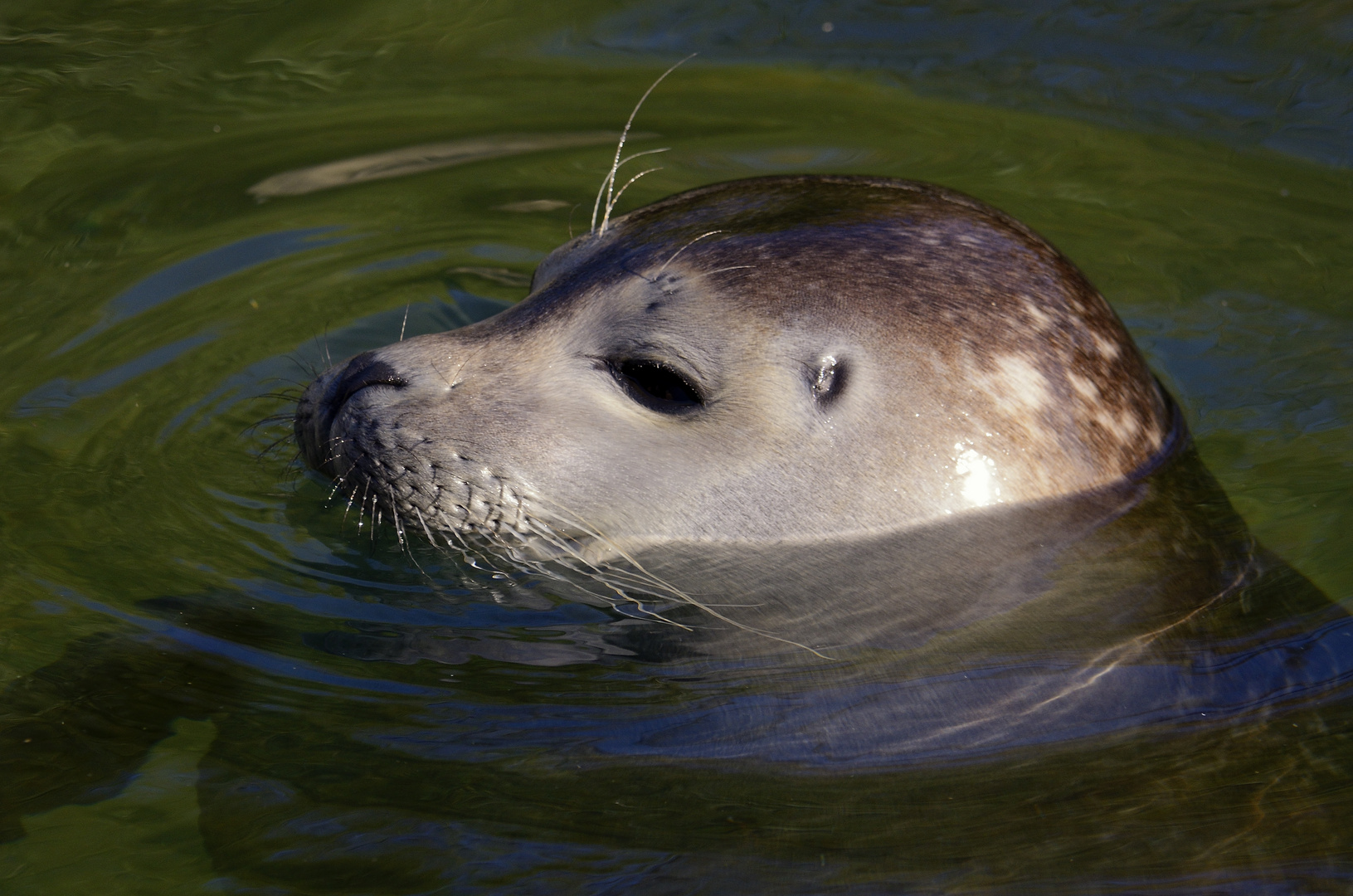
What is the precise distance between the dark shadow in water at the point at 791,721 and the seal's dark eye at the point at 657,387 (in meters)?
0.40

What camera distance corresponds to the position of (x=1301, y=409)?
4816mm

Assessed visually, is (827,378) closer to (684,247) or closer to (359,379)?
(684,247)

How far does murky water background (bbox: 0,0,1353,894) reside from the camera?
293cm

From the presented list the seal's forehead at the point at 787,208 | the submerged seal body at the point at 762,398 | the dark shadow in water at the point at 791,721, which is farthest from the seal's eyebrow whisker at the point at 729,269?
the dark shadow in water at the point at 791,721

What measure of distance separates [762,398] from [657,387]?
0.28 metres

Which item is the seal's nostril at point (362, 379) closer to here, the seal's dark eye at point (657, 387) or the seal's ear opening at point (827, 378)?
the seal's dark eye at point (657, 387)

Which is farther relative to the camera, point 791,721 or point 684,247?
point 684,247

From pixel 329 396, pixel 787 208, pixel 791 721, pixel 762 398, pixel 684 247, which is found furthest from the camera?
pixel 329 396

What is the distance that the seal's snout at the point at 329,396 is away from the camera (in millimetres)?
3887

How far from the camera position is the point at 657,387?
3.67m

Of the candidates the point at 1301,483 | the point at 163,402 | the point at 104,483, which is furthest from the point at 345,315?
the point at 1301,483

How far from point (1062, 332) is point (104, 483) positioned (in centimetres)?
284

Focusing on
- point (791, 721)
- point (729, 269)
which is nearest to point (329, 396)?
point (729, 269)

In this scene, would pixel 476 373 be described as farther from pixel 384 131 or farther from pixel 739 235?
pixel 384 131
